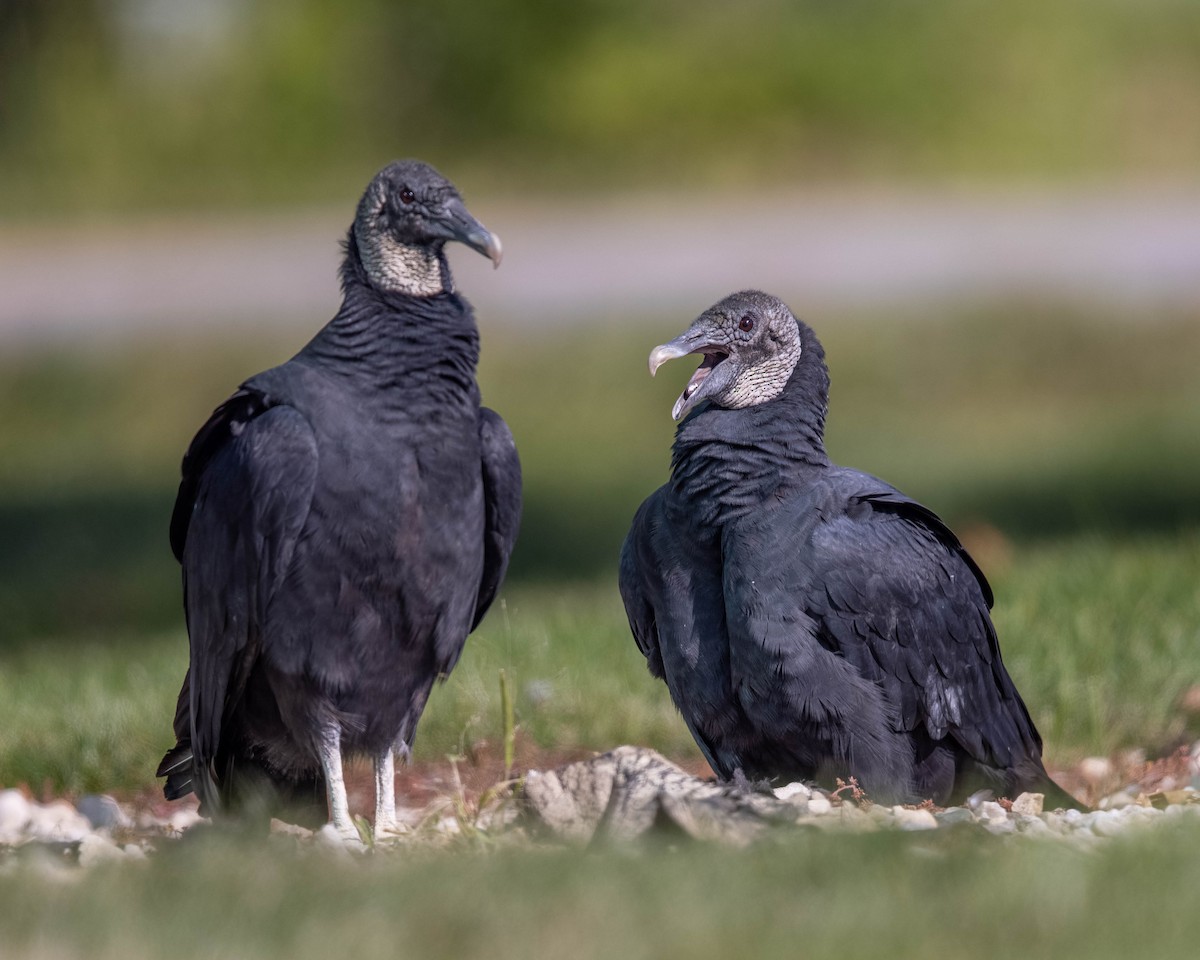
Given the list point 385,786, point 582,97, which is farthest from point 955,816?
point 582,97

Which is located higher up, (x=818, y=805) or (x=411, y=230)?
(x=411, y=230)

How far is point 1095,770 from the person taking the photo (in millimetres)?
5012

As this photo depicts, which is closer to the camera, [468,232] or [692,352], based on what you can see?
[468,232]

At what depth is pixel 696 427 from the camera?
4.34 metres

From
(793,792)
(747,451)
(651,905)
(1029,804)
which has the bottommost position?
(1029,804)

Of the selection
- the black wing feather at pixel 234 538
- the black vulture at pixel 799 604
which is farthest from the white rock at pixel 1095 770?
the black wing feather at pixel 234 538

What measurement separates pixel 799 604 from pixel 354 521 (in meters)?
1.07

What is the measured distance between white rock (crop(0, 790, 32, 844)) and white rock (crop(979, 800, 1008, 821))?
2.33m

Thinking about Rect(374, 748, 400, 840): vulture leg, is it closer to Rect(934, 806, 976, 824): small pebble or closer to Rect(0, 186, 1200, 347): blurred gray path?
A: Rect(934, 806, 976, 824): small pebble

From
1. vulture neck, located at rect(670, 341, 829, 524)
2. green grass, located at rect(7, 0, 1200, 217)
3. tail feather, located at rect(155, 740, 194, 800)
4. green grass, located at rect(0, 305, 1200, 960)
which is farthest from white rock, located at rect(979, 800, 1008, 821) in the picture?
green grass, located at rect(7, 0, 1200, 217)

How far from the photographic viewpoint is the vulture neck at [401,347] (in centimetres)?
402

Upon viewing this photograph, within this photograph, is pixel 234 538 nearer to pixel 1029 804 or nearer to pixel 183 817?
pixel 183 817

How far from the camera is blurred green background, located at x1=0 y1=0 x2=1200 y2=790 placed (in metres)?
5.84

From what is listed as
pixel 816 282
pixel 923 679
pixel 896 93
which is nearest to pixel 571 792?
pixel 923 679
